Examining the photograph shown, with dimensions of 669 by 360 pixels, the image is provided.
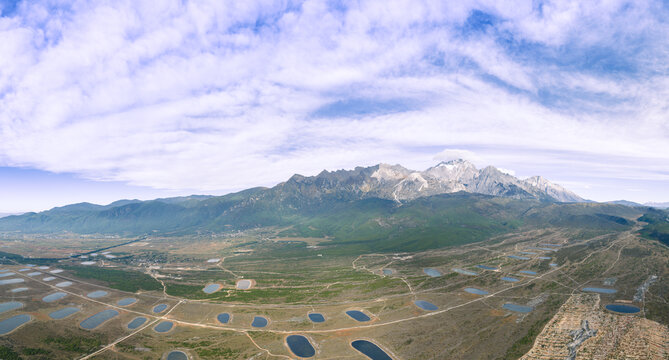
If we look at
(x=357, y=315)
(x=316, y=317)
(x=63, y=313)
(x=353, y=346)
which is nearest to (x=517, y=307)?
(x=357, y=315)

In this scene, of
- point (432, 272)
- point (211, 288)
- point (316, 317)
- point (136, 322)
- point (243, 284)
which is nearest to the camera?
point (136, 322)

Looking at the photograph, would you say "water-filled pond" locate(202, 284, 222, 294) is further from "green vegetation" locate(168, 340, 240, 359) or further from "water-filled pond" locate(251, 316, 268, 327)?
"green vegetation" locate(168, 340, 240, 359)

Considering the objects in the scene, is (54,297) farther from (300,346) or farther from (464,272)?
(464,272)

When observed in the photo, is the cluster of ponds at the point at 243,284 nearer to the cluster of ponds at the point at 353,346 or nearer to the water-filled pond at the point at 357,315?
the water-filled pond at the point at 357,315

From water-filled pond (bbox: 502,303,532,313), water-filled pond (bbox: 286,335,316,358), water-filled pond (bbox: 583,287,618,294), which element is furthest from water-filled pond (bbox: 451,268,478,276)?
water-filled pond (bbox: 286,335,316,358)

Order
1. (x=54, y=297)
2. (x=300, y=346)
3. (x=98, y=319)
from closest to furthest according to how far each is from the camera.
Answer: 1. (x=300, y=346)
2. (x=98, y=319)
3. (x=54, y=297)

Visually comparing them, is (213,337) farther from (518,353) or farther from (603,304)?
(603,304)
